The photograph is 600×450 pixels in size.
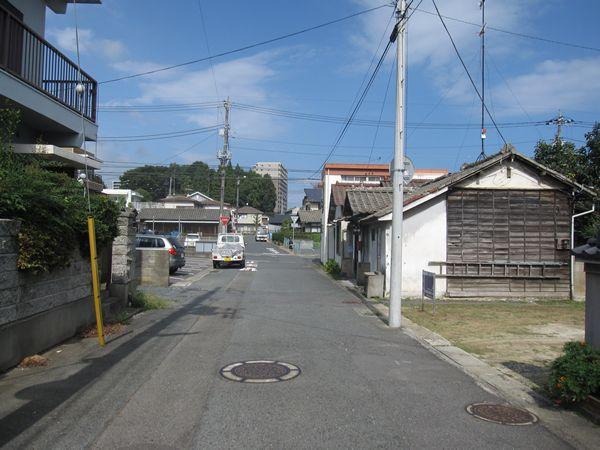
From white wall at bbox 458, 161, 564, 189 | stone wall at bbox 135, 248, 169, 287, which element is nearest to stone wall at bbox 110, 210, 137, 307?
stone wall at bbox 135, 248, 169, 287

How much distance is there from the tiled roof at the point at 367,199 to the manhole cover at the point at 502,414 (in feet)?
51.7

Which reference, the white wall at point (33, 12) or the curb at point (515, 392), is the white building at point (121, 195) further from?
the curb at point (515, 392)

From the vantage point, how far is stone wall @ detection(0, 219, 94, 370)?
21.1ft

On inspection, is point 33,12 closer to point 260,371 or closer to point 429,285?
point 260,371

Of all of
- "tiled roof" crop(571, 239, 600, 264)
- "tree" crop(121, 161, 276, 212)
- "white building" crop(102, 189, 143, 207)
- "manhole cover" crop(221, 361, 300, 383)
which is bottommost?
"manhole cover" crop(221, 361, 300, 383)

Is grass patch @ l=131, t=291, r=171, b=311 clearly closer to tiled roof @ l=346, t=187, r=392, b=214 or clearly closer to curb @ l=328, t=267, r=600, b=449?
curb @ l=328, t=267, r=600, b=449

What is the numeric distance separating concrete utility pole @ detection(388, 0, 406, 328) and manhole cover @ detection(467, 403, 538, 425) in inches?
205

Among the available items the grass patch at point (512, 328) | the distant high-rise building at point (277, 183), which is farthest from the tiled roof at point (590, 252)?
the distant high-rise building at point (277, 183)

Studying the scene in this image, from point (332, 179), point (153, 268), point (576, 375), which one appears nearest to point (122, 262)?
point (153, 268)

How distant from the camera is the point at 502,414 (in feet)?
18.0

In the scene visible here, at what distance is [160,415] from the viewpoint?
16.8ft

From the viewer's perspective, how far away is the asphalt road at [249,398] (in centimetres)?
463

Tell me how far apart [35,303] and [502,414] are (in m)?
6.20

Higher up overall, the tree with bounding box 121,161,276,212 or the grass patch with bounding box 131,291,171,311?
the tree with bounding box 121,161,276,212
